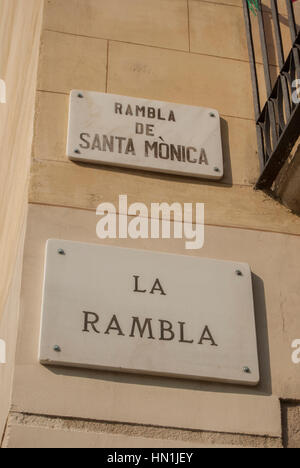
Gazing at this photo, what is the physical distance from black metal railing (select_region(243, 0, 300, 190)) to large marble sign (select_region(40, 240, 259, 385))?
1.98 ft

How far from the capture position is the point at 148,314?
394 cm

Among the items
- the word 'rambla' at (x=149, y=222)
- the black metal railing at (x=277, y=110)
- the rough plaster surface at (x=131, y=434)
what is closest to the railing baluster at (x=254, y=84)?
the black metal railing at (x=277, y=110)

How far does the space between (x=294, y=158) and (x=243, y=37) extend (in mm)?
1194

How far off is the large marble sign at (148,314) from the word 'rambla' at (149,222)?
0.14m

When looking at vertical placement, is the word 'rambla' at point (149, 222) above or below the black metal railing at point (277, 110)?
below

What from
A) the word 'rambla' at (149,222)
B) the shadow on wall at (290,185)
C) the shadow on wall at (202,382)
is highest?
the shadow on wall at (290,185)

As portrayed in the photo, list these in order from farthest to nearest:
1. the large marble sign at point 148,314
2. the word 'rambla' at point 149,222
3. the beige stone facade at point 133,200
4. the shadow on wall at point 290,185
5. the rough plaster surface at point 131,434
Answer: the shadow on wall at point 290,185
the word 'rambla' at point 149,222
the large marble sign at point 148,314
the beige stone facade at point 133,200
the rough plaster surface at point 131,434

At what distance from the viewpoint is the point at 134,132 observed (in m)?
4.60

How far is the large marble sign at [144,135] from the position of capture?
4492 millimetres

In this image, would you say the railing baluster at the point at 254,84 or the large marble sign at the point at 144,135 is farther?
the railing baluster at the point at 254,84

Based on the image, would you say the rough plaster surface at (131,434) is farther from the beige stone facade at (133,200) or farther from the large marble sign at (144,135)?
the large marble sign at (144,135)

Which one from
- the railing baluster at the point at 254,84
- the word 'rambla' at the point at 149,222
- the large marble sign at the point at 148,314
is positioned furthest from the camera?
the railing baluster at the point at 254,84
